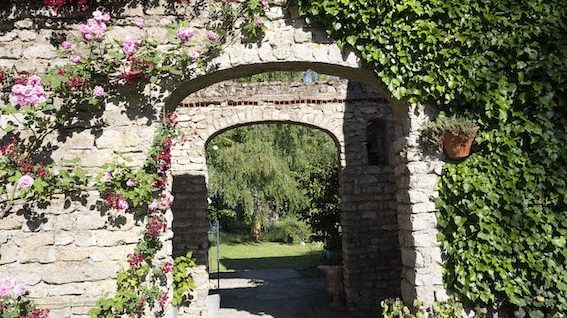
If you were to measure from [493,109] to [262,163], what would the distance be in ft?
30.2

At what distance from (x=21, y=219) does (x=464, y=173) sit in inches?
152

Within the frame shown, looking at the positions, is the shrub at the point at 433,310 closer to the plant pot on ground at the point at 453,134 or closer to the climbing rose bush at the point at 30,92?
the plant pot on ground at the point at 453,134

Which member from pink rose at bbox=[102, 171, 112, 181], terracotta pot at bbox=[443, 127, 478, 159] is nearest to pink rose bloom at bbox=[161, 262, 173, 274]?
pink rose at bbox=[102, 171, 112, 181]

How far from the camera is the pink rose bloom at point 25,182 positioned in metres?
3.22

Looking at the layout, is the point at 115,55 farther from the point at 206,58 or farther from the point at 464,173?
the point at 464,173

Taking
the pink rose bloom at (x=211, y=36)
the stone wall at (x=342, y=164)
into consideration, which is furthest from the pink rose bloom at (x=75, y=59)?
the stone wall at (x=342, y=164)

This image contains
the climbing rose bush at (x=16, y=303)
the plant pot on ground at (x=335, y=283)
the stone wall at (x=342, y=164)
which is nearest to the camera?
the climbing rose bush at (x=16, y=303)

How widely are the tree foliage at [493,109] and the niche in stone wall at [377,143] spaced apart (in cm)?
419

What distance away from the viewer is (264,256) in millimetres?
14758

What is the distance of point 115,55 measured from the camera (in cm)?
345

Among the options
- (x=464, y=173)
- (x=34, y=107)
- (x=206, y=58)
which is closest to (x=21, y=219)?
(x=34, y=107)

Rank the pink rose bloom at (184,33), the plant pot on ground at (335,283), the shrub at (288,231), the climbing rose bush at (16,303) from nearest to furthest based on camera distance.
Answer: the climbing rose bush at (16,303)
the pink rose bloom at (184,33)
the plant pot on ground at (335,283)
the shrub at (288,231)

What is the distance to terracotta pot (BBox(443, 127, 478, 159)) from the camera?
3.41 m

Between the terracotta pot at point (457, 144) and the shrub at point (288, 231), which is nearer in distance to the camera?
the terracotta pot at point (457, 144)
